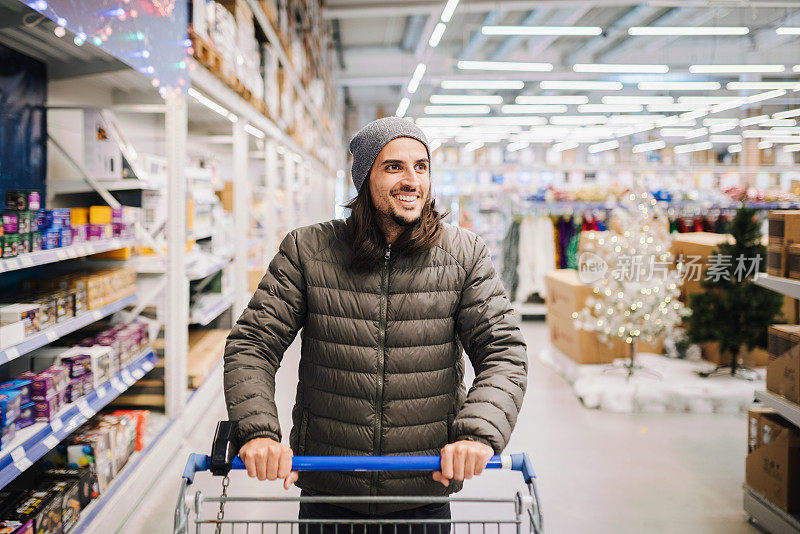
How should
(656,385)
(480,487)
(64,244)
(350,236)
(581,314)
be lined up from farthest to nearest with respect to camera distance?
(581,314)
(656,385)
(480,487)
(64,244)
(350,236)

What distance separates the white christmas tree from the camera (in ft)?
16.1

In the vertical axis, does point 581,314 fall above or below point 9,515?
above

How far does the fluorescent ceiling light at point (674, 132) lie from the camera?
14.7 metres

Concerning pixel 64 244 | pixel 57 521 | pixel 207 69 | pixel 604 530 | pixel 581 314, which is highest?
pixel 207 69

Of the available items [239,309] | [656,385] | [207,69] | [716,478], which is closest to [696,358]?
[656,385]

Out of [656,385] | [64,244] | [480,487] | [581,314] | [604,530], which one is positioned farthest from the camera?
[581,314]

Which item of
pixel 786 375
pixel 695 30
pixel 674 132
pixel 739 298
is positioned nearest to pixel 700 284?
pixel 739 298

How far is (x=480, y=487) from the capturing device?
3.23m

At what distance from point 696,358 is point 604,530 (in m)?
3.28

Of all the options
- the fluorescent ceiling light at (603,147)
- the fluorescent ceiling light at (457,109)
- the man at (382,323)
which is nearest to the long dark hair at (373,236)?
the man at (382,323)

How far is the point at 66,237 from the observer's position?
94.0 inches

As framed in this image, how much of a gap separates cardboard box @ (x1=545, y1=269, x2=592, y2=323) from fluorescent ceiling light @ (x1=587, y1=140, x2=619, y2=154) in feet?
48.9

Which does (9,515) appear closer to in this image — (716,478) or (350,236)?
(350,236)

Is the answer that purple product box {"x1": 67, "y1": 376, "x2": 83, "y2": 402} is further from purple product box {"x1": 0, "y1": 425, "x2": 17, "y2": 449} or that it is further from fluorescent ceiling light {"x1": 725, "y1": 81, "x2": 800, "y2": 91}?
fluorescent ceiling light {"x1": 725, "y1": 81, "x2": 800, "y2": 91}
